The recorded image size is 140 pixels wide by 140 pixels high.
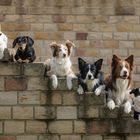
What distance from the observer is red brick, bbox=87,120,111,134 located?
39.1 ft

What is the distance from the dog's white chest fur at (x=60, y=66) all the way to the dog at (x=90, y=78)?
23 centimetres

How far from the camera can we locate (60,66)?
11766 millimetres

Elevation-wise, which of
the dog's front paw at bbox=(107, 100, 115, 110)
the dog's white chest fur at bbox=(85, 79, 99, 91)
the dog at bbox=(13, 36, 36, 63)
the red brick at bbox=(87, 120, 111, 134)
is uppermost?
the dog at bbox=(13, 36, 36, 63)

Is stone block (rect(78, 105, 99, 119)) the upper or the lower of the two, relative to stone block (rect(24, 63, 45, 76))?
lower

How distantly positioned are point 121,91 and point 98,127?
776 millimetres

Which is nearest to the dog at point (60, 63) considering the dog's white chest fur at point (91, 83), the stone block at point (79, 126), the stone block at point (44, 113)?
the dog's white chest fur at point (91, 83)

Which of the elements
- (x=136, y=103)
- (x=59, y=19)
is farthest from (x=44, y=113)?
(x=59, y=19)

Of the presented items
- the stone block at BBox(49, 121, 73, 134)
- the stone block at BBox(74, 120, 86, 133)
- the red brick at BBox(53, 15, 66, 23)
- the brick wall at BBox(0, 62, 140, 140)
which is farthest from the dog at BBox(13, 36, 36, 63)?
the red brick at BBox(53, 15, 66, 23)

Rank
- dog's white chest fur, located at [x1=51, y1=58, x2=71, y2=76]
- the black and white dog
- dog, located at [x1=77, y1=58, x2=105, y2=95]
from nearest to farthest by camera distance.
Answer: dog, located at [x1=77, y1=58, x2=105, y2=95] → dog's white chest fur, located at [x1=51, y1=58, x2=71, y2=76] → the black and white dog

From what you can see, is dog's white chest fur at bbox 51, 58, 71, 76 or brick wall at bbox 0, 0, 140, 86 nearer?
dog's white chest fur at bbox 51, 58, 71, 76

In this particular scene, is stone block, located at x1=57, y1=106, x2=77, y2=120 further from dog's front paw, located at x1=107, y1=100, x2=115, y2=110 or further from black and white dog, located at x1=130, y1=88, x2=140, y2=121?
black and white dog, located at x1=130, y1=88, x2=140, y2=121

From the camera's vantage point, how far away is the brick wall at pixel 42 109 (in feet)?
39.0

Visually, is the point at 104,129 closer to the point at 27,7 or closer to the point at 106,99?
the point at 106,99

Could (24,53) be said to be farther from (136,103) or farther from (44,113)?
(136,103)
